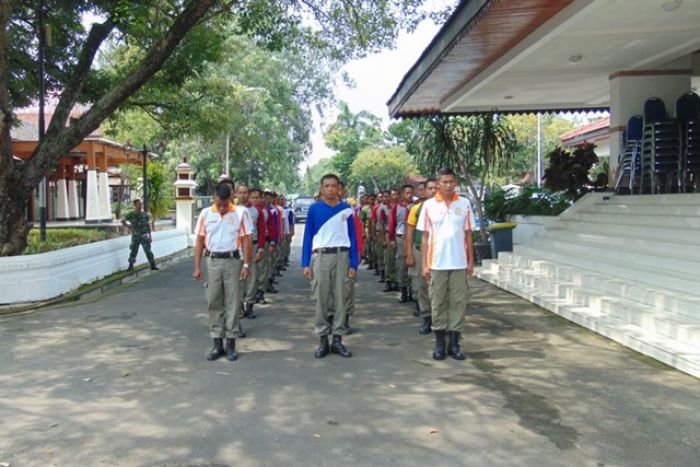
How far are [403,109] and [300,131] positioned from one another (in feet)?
94.9

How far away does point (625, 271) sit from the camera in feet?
27.6

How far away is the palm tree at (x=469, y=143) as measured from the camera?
15805mm

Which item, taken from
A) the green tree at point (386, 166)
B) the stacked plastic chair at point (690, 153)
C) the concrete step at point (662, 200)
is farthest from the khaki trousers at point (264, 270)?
the green tree at point (386, 166)

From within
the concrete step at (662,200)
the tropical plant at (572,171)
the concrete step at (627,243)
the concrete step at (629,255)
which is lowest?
the concrete step at (629,255)

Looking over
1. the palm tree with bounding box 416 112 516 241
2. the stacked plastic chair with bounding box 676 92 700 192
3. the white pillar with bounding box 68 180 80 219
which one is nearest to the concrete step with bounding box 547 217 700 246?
the stacked plastic chair with bounding box 676 92 700 192

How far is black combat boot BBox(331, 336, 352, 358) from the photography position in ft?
21.3

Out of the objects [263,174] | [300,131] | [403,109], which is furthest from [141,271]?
[263,174]

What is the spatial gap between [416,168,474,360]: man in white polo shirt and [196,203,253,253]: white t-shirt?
6.54 ft

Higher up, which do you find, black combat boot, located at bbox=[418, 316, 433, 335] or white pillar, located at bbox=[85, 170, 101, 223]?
white pillar, located at bbox=[85, 170, 101, 223]

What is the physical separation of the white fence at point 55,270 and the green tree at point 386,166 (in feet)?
113

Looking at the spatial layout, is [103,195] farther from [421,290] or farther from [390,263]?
[421,290]

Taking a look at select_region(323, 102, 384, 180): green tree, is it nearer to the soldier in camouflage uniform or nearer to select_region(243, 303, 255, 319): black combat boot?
the soldier in camouflage uniform

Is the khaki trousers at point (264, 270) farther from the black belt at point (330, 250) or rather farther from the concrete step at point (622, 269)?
the concrete step at point (622, 269)

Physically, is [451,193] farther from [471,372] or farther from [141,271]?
[141,271]
